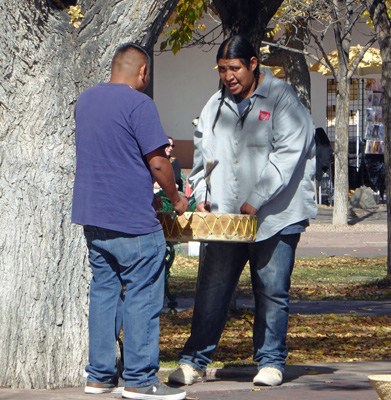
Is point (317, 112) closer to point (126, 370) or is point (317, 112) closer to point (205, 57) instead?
point (205, 57)

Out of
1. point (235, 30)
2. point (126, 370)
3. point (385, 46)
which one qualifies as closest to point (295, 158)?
point (126, 370)

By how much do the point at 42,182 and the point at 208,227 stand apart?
3.13ft

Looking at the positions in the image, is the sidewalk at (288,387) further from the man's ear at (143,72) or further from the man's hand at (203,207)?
the man's ear at (143,72)

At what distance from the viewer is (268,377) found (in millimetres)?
4910

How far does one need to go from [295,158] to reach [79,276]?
136cm

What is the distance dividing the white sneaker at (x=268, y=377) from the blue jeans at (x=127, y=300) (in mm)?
730

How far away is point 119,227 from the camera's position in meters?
4.29

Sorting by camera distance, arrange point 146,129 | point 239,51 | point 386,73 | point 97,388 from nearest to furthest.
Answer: point 146,129
point 97,388
point 239,51
point 386,73

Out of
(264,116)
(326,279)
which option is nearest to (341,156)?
(326,279)

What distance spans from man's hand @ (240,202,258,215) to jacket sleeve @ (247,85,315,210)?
0.02 metres

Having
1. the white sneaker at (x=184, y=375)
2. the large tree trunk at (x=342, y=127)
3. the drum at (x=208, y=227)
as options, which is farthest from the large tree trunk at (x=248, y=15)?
the large tree trunk at (x=342, y=127)

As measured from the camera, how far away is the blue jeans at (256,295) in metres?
4.98

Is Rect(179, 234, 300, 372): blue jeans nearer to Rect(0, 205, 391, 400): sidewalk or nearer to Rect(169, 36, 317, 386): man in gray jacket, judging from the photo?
Rect(169, 36, 317, 386): man in gray jacket

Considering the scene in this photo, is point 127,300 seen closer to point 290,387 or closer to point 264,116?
point 290,387
